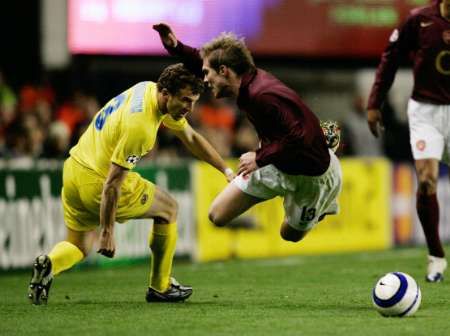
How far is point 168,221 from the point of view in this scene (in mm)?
8766

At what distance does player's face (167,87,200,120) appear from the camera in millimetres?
8250

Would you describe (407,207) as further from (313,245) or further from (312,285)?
(312,285)

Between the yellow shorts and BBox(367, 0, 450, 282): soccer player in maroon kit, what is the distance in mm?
2430

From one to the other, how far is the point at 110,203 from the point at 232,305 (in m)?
1.16

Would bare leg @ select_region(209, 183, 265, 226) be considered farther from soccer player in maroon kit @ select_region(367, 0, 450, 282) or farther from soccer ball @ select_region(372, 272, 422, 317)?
soccer player in maroon kit @ select_region(367, 0, 450, 282)

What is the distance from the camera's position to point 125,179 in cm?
859

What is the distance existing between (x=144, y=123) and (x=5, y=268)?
4.65 meters

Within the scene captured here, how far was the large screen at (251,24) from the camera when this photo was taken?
593 inches

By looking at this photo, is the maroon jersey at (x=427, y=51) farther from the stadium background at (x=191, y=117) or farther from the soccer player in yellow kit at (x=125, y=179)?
the stadium background at (x=191, y=117)

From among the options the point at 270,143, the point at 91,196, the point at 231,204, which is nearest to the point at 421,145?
the point at 231,204

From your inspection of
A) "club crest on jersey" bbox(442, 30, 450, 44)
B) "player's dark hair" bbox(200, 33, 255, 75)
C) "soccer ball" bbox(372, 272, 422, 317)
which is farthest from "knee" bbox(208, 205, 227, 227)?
"club crest on jersey" bbox(442, 30, 450, 44)

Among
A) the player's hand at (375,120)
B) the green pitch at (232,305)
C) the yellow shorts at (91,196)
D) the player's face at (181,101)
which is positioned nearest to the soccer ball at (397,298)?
the green pitch at (232,305)

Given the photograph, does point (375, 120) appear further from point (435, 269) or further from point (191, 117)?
point (191, 117)

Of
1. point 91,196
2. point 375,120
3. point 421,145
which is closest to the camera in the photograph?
point 91,196
